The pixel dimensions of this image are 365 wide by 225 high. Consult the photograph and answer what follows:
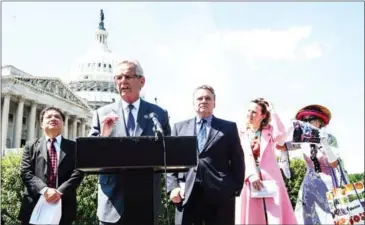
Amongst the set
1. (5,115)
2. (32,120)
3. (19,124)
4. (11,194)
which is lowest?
(11,194)

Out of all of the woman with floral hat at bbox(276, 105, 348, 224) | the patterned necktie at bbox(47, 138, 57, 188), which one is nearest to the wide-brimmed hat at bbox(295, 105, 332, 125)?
the woman with floral hat at bbox(276, 105, 348, 224)

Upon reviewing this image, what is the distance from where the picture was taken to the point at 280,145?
6.24 meters

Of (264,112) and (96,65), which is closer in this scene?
(264,112)

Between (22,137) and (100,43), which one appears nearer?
(22,137)

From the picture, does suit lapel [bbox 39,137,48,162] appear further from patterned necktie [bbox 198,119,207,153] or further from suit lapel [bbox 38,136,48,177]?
patterned necktie [bbox 198,119,207,153]

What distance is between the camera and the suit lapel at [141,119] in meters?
4.22

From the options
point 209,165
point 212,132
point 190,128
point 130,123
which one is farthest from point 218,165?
point 130,123

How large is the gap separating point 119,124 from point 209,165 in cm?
108

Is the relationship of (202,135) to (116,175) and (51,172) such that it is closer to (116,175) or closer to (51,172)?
(116,175)

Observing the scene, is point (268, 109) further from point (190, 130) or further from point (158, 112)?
point (158, 112)

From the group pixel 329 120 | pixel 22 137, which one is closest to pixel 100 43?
pixel 22 137

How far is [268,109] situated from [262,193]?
1.04m

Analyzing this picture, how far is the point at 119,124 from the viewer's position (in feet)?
14.0

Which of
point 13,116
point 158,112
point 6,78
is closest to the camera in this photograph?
point 158,112
